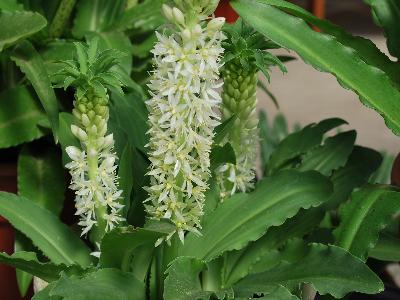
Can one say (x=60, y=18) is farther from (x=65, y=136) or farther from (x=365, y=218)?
(x=365, y=218)

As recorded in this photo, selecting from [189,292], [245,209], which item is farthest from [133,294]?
[245,209]

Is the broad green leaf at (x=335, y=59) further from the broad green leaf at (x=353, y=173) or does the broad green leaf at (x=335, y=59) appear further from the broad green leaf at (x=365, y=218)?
the broad green leaf at (x=353, y=173)

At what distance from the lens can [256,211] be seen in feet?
3.89

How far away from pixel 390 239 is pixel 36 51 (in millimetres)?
745

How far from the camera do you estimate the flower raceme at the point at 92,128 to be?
3.27ft

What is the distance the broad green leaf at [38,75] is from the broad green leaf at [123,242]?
0.73 ft

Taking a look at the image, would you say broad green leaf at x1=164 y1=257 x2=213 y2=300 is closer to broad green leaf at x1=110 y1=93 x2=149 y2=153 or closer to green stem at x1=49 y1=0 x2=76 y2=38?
broad green leaf at x1=110 y1=93 x2=149 y2=153

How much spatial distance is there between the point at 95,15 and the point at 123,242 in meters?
0.73

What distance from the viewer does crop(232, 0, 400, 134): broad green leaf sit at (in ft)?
3.67

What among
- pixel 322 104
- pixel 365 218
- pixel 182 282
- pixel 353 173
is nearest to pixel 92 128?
pixel 182 282

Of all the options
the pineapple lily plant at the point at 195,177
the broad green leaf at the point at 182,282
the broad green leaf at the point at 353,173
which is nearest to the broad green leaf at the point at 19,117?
the pineapple lily plant at the point at 195,177

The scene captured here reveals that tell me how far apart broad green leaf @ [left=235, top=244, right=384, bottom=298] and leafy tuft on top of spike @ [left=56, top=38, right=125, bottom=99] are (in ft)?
1.25

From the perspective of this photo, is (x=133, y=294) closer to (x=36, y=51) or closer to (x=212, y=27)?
(x=212, y=27)

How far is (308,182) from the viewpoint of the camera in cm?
120
